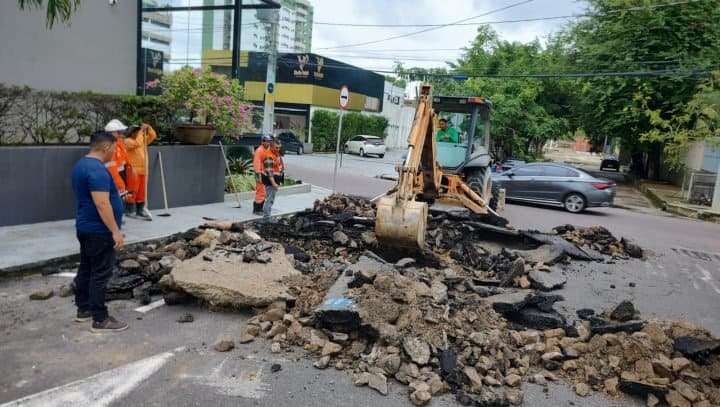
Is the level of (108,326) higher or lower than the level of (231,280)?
lower

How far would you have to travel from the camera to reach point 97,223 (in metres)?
4.88

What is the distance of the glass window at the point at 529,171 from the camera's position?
17.2 m

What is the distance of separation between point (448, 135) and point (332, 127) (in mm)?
25591

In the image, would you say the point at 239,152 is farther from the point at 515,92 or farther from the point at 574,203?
the point at 515,92

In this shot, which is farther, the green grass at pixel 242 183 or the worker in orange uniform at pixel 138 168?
the green grass at pixel 242 183

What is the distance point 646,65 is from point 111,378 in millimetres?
25816

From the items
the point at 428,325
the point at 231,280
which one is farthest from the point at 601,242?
the point at 231,280

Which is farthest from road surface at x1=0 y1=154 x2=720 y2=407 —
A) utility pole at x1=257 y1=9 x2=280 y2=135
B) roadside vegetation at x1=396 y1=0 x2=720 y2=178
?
roadside vegetation at x1=396 y1=0 x2=720 y2=178

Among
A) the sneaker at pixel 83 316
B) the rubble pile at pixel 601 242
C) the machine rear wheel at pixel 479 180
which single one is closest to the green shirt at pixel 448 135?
the machine rear wheel at pixel 479 180

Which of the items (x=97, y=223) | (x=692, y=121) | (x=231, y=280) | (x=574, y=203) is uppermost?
(x=692, y=121)

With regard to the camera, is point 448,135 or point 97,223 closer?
point 97,223

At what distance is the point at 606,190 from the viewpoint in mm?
16406

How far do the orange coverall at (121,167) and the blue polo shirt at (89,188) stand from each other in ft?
9.76

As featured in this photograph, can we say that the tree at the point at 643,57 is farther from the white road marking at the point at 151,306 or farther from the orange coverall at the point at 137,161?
the white road marking at the point at 151,306
